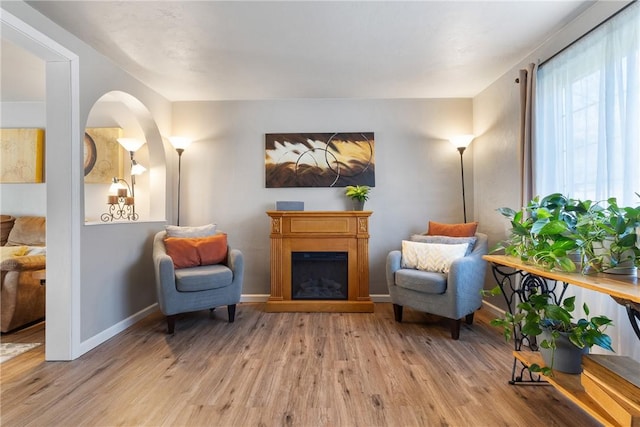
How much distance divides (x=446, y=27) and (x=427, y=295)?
7.24 ft

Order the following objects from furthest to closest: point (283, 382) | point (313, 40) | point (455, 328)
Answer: point (455, 328), point (313, 40), point (283, 382)

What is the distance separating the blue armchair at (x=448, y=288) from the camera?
2.64 meters

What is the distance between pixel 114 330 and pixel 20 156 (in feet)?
8.88

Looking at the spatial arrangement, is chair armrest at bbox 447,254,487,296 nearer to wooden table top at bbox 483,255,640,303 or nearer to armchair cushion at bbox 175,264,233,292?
wooden table top at bbox 483,255,640,303

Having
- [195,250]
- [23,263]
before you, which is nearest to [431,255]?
[195,250]

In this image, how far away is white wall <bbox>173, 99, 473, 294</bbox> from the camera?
12.5 ft

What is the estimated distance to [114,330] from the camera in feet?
9.04

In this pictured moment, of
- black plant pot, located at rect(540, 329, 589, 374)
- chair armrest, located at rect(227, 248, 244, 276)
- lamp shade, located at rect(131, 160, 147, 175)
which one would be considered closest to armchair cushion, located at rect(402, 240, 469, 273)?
black plant pot, located at rect(540, 329, 589, 374)

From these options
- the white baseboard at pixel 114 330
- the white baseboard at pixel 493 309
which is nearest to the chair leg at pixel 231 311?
the white baseboard at pixel 114 330

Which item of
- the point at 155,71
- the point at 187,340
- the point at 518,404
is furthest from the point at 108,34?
the point at 518,404

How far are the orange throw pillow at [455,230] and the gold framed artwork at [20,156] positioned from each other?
4.74 metres

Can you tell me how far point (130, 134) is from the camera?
3.72 meters

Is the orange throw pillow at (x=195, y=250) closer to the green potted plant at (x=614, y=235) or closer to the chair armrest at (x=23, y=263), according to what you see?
the chair armrest at (x=23, y=263)

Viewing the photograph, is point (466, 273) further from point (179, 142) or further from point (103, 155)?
point (103, 155)
